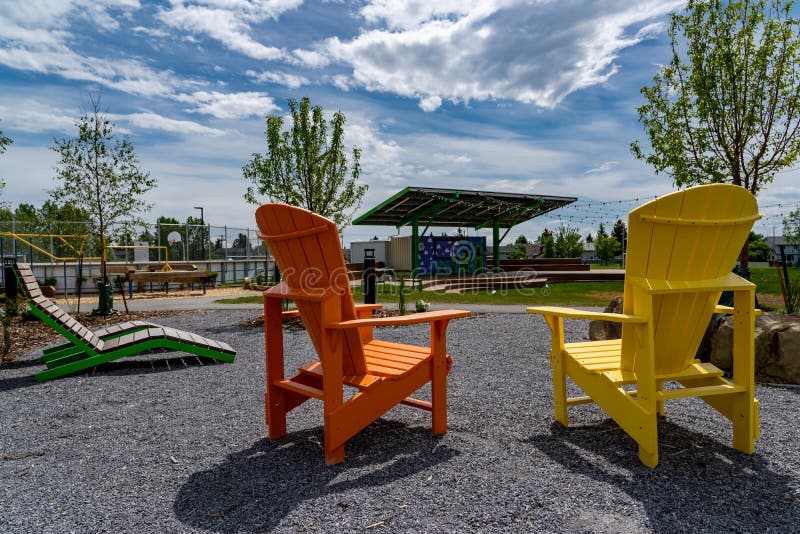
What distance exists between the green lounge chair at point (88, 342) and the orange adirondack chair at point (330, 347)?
2.61 m

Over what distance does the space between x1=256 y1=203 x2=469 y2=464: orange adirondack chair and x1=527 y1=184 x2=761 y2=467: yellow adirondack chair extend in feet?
3.32

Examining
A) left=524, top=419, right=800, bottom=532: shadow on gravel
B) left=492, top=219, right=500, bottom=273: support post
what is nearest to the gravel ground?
left=524, top=419, right=800, bottom=532: shadow on gravel

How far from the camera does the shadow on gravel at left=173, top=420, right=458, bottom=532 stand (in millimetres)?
2088

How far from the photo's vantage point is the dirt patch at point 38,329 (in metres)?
6.51

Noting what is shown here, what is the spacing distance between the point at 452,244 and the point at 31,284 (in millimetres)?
16572

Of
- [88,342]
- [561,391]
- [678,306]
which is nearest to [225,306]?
[88,342]

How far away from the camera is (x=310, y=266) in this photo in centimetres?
264

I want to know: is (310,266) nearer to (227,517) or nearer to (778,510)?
(227,517)

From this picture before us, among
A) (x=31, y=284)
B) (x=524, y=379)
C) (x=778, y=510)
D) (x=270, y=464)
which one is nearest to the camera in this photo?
(x=778, y=510)

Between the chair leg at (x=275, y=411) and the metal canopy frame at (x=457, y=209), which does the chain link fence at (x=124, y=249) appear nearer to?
the metal canopy frame at (x=457, y=209)

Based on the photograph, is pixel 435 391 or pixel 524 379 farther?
pixel 524 379

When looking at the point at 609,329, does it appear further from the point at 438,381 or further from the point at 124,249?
the point at 124,249

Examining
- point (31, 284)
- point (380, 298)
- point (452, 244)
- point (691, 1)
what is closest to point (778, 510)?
point (31, 284)

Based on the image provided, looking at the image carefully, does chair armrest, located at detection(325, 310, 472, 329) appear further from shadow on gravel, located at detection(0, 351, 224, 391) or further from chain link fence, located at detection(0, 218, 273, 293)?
chain link fence, located at detection(0, 218, 273, 293)
